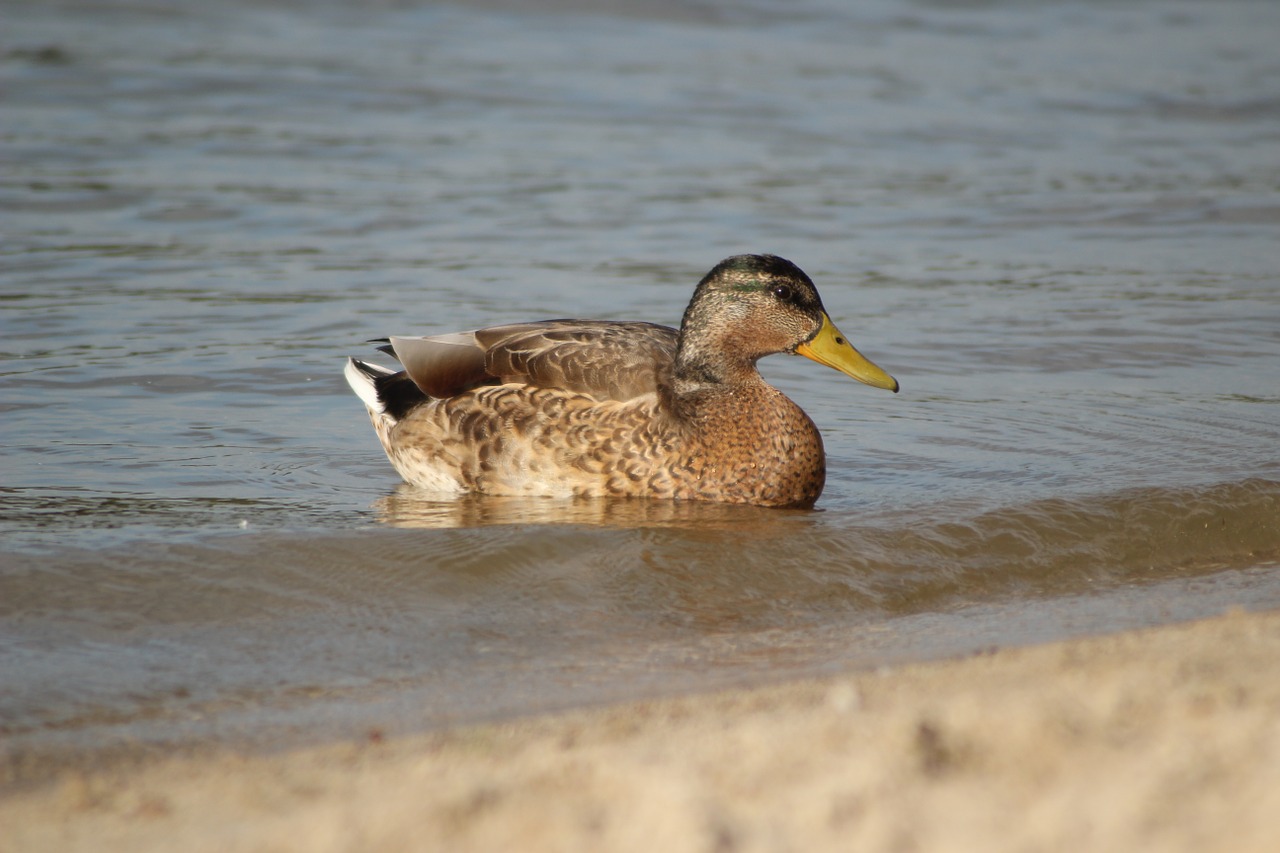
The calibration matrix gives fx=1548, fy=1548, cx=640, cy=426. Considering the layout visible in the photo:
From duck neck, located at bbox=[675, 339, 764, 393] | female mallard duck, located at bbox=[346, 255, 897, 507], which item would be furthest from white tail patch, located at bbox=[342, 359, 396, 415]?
duck neck, located at bbox=[675, 339, 764, 393]

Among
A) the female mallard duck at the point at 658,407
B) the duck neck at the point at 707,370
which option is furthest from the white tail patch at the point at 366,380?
the duck neck at the point at 707,370

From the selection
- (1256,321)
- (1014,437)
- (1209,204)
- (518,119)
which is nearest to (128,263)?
(518,119)

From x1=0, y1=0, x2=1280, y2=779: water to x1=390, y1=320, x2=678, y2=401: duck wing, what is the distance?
1.96ft

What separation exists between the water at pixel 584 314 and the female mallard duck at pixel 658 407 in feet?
0.66

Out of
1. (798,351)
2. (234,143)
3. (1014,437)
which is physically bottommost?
(1014,437)

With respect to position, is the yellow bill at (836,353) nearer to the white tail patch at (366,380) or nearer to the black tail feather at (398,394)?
the black tail feather at (398,394)

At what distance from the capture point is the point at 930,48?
65.0 ft

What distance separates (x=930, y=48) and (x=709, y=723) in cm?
1720

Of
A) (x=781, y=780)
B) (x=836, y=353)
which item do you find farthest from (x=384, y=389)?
(x=781, y=780)

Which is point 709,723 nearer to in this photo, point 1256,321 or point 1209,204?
point 1256,321

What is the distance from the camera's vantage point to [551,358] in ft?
23.2

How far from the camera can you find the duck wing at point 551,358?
275 inches

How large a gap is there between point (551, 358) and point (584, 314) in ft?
9.98

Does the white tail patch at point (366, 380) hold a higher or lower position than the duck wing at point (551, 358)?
lower
